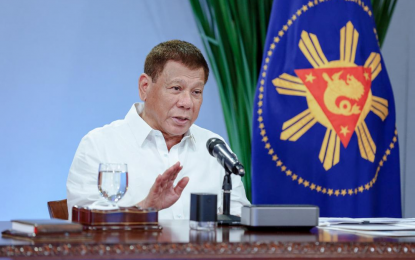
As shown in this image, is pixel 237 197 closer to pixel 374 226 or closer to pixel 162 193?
pixel 162 193

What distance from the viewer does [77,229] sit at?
1.33 m

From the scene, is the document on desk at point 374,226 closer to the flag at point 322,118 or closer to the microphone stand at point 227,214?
the microphone stand at point 227,214

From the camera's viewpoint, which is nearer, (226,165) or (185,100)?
(226,165)

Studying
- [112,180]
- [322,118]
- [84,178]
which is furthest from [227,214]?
[322,118]

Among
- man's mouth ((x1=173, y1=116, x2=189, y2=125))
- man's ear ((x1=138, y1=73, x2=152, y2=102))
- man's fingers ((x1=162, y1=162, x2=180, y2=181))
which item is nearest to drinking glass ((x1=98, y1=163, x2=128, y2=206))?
man's fingers ((x1=162, y1=162, x2=180, y2=181))

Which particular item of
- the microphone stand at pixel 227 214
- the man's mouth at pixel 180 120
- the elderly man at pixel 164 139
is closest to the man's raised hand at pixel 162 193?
the microphone stand at pixel 227 214

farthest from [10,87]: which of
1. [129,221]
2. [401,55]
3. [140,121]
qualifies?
[401,55]

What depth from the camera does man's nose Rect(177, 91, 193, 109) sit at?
2459 mm

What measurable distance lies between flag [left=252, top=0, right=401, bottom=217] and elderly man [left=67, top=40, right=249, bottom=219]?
30 centimetres

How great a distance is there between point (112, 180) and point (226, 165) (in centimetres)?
34

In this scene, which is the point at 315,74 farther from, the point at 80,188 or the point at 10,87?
the point at 10,87

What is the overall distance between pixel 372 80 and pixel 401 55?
1067 millimetres

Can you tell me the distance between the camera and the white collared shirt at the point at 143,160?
2352mm

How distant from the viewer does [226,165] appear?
172cm
